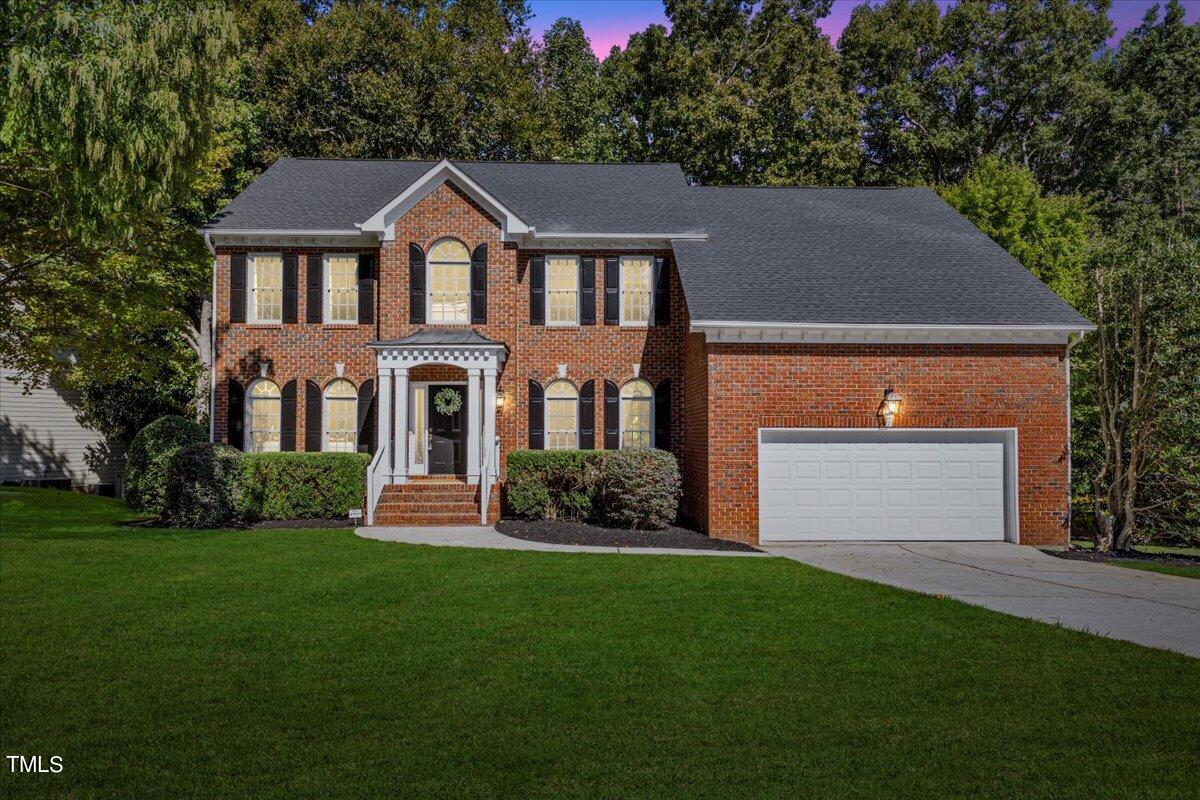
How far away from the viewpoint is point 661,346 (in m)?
19.4

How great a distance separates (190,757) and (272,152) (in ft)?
96.4

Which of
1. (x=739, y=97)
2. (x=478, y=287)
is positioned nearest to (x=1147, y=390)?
(x=478, y=287)

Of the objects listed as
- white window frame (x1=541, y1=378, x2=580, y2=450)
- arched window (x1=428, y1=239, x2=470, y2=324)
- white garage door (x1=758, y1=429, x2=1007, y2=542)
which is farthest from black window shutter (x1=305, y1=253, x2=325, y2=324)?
white garage door (x1=758, y1=429, x2=1007, y2=542)

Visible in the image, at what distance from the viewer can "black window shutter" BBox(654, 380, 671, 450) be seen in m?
19.1

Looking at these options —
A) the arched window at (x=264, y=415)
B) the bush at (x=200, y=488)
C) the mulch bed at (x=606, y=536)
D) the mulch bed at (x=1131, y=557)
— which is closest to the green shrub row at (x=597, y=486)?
the mulch bed at (x=606, y=536)

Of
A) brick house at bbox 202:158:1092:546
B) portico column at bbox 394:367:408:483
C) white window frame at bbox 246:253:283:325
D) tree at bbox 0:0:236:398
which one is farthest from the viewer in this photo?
white window frame at bbox 246:253:283:325

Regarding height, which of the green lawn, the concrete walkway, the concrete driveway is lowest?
the concrete driveway

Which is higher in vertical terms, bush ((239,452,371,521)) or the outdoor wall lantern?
the outdoor wall lantern

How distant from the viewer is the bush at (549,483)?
17.1m

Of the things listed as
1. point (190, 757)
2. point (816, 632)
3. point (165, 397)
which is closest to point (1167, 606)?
point (816, 632)

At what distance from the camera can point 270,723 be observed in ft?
17.9

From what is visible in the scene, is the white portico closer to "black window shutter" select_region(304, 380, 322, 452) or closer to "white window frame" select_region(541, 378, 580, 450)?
"white window frame" select_region(541, 378, 580, 450)

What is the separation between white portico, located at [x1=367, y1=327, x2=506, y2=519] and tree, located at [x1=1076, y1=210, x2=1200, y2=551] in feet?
39.3

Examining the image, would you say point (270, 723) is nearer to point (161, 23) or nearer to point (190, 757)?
point (190, 757)
